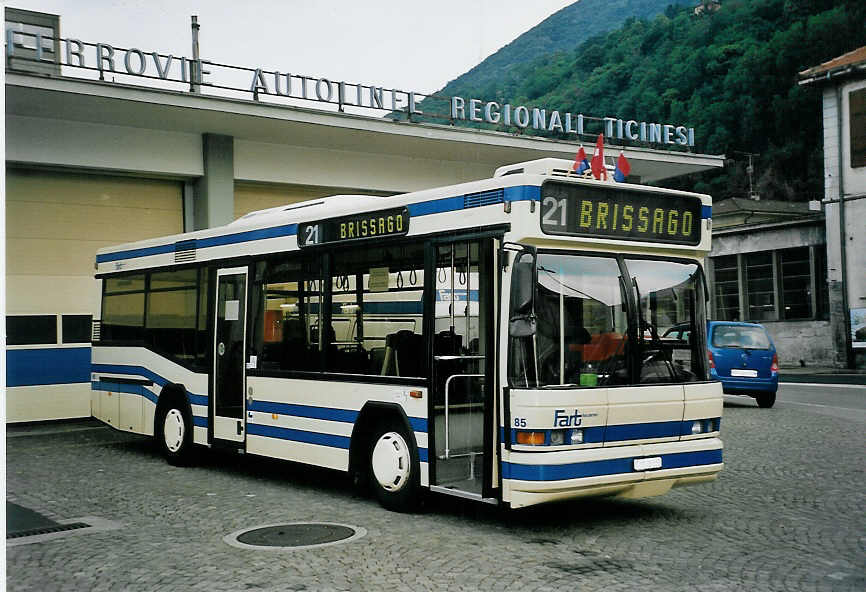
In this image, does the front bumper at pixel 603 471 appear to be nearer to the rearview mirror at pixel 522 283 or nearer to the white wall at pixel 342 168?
the rearview mirror at pixel 522 283

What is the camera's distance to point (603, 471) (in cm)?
818

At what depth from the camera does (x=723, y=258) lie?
43.0m

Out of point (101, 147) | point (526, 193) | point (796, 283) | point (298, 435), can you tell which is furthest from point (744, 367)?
point (796, 283)

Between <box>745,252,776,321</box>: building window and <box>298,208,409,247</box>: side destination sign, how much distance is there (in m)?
32.7

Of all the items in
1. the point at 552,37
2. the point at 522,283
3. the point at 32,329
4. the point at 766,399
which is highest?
the point at 552,37

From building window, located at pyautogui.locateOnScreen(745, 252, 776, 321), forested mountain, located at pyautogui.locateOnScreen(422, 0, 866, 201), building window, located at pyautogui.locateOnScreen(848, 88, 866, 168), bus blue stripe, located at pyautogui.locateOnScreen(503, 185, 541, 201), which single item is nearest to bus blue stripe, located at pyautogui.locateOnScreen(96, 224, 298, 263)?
bus blue stripe, located at pyautogui.locateOnScreen(503, 185, 541, 201)

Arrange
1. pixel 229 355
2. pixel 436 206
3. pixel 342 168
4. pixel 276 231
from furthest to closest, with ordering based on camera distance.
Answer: pixel 342 168 → pixel 229 355 → pixel 276 231 → pixel 436 206

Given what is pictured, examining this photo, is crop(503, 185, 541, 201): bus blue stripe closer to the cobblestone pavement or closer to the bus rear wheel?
the cobblestone pavement

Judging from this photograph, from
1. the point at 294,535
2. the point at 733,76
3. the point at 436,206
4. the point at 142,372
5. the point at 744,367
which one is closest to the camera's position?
the point at 294,535

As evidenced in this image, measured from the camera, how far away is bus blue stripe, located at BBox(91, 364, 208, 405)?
1275 cm

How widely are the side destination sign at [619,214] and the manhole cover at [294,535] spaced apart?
118 inches

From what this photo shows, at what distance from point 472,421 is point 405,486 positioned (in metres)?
0.97

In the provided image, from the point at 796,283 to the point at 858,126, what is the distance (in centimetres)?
671

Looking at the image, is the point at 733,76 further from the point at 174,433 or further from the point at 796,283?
the point at 174,433
